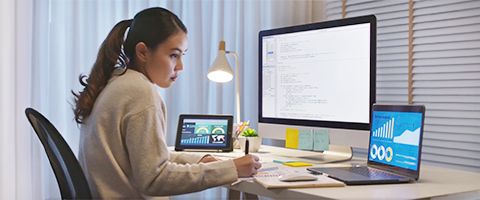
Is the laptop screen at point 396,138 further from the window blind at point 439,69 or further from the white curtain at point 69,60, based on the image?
the white curtain at point 69,60

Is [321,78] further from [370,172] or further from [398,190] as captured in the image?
[398,190]

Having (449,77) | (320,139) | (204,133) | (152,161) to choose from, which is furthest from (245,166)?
(449,77)

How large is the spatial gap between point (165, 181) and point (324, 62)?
2.99ft

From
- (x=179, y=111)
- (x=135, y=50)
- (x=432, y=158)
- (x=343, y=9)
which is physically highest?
(x=343, y=9)

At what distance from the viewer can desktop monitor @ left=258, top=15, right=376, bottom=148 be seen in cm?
195

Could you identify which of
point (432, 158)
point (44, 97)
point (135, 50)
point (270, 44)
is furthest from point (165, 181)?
point (432, 158)

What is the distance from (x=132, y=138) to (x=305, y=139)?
0.89 metres

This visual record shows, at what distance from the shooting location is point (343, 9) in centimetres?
293

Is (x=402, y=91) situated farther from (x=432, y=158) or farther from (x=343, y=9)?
(x=343, y=9)

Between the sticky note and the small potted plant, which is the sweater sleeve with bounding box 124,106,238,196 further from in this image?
the small potted plant

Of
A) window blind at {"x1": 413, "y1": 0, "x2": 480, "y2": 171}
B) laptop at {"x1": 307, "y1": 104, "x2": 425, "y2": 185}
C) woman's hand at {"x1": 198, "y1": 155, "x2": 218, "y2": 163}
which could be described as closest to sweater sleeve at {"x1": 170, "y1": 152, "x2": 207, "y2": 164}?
woman's hand at {"x1": 198, "y1": 155, "x2": 218, "y2": 163}

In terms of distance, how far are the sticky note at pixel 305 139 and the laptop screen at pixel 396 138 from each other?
31 cm

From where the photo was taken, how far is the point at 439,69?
8.11 feet

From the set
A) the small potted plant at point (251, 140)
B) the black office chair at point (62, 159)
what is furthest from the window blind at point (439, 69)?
the black office chair at point (62, 159)
